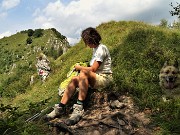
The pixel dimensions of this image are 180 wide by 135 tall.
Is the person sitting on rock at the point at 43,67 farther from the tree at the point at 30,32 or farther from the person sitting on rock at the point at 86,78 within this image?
the tree at the point at 30,32

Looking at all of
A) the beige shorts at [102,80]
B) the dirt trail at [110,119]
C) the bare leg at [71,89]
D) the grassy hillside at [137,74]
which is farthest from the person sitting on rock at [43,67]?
the bare leg at [71,89]

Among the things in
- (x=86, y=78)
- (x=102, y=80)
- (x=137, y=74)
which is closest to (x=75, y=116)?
(x=86, y=78)

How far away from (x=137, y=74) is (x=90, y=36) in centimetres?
370

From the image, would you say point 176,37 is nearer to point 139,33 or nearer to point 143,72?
point 139,33

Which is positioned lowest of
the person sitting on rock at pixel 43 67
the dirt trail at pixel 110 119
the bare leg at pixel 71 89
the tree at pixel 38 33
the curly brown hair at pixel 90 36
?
the dirt trail at pixel 110 119

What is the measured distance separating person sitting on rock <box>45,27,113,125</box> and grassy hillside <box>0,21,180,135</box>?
682 mm

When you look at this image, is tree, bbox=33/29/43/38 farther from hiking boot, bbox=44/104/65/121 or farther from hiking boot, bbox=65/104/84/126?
hiking boot, bbox=65/104/84/126

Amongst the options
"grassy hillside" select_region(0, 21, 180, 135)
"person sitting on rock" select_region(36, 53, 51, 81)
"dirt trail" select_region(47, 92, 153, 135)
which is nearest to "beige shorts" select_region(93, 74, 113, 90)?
"dirt trail" select_region(47, 92, 153, 135)

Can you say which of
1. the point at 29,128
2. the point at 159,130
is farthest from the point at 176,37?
the point at 29,128

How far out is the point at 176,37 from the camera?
17453 mm

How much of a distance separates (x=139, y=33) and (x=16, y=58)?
7558 cm

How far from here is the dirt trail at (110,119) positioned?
8258mm

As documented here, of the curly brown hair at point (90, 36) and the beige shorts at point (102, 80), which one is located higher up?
the curly brown hair at point (90, 36)

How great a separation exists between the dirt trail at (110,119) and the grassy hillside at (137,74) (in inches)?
11.8
